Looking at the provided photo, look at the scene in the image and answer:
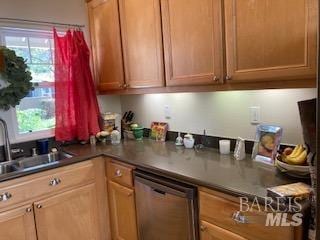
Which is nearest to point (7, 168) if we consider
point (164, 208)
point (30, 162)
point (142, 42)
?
point (30, 162)

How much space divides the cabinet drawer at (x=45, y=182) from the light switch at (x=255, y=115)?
1279 millimetres

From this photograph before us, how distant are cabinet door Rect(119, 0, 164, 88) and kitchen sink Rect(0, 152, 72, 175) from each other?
2.92 feet

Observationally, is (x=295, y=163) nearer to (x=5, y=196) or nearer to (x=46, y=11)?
(x=5, y=196)

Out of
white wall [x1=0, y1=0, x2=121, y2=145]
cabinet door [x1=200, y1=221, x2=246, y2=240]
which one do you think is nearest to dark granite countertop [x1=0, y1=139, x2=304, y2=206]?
cabinet door [x1=200, y1=221, x2=246, y2=240]

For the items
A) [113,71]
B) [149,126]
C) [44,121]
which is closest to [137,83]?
[113,71]

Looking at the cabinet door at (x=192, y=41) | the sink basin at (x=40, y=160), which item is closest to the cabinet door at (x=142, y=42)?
the cabinet door at (x=192, y=41)

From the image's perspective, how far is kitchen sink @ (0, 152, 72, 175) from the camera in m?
2.13

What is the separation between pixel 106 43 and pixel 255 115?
57.7 inches

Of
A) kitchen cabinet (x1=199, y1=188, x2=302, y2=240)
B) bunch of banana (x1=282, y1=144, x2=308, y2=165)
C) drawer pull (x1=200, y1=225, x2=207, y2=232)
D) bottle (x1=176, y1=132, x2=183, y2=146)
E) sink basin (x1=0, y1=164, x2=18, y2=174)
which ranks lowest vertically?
drawer pull (x1=200, y1=225, x2=207, y2=232)

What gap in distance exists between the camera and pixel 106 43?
2.48m

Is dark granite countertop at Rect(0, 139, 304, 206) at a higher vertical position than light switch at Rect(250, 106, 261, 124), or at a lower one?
lower

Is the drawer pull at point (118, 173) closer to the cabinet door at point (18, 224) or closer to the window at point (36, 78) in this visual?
the cabinet door at point (18, 224)

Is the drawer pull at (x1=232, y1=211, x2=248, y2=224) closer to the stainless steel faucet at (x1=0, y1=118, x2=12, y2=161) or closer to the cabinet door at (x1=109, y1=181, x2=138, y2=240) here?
the cabinet door at (x1=109, y1=181, x2=138, y2=240)

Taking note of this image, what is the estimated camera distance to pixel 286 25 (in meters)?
1.29
